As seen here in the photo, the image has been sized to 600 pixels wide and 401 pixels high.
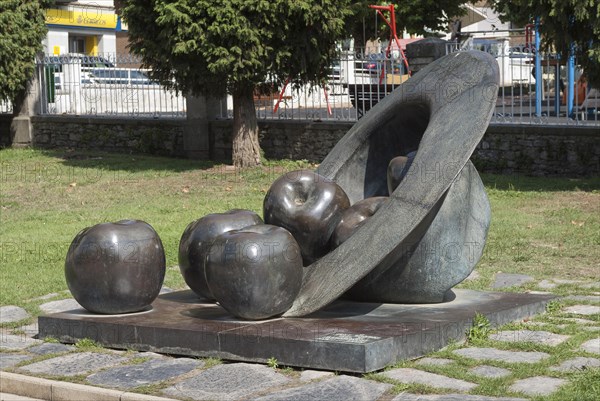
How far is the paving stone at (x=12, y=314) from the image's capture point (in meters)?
8.17

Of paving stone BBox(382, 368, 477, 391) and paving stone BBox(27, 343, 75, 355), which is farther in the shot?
paving stone BBox(27, 343, 75, 355)

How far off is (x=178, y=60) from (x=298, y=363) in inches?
414

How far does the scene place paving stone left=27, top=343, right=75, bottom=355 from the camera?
6977mm

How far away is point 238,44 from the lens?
1567cm

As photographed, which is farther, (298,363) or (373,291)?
(373,291)

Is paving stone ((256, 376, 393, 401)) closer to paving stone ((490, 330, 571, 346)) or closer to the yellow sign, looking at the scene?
paving stone ((490, 330, 571, 346))

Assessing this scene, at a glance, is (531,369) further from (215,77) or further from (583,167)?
(215,77)

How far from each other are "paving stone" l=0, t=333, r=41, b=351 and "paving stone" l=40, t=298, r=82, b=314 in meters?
0.83

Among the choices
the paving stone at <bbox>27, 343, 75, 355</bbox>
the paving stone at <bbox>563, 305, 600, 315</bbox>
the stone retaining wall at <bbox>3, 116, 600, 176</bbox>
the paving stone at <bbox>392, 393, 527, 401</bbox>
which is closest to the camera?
the paving stone at <bbox>392, 393, 527, 401</bbox>

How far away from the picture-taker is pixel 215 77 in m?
16.0

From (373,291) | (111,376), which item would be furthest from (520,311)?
(111,376)

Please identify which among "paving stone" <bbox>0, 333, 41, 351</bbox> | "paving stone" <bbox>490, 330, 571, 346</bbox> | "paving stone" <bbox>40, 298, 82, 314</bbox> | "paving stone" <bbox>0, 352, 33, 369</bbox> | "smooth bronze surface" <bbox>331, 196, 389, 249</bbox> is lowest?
"paving stone" <bbox>0, 333, 41, 351</bbox>

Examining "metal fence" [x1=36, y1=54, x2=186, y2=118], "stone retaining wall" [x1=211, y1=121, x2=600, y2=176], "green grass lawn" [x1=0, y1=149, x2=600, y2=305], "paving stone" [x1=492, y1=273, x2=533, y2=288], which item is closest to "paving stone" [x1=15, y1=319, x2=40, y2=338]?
"green grass lawn" [x1=0, y1=149, x2=600, y2=305]

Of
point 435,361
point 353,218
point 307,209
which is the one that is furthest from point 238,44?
point 435,361
